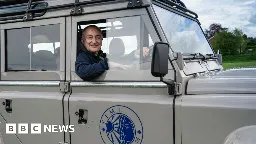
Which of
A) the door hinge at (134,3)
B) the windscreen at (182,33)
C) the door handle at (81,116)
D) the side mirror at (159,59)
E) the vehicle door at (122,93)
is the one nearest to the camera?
the side mirror at (159,59)

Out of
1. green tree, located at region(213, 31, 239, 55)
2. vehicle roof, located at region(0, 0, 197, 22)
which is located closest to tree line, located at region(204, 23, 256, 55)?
green tree, located at region(213, 31, 239, 55)

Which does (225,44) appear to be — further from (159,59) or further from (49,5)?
(159,59)

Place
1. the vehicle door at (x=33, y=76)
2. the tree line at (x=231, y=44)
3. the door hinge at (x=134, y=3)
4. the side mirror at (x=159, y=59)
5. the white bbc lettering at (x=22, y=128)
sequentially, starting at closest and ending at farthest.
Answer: the side mirror at (x=159, y=59) → the door hinge at (x=134, y=3) → the vehicle door at (x=33, y=76) → the white bbc lettering at (x=22, y=128) → the tree line at (x=231, y=44)

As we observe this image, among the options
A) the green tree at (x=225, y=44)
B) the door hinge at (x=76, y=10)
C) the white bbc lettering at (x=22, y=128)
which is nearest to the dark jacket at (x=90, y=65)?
the door hinge at (x=76, y=10)

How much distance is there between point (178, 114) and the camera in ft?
9.54

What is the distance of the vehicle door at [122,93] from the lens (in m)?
3.04

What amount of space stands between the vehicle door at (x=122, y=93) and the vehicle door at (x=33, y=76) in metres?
0.22

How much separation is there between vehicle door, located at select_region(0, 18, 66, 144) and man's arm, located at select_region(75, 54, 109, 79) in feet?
0.82

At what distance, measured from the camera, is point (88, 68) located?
11.0ft

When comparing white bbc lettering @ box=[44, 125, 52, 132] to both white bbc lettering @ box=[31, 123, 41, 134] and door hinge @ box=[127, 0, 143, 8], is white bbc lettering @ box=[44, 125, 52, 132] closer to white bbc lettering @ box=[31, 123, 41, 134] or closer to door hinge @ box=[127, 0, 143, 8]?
white bbc lettering @ box=[31, 123, 41, 134]

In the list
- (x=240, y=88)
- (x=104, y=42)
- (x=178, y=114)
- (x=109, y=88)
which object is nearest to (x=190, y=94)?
(x=178, y=114)

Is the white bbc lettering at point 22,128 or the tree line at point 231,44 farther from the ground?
the tree line at point 231,44

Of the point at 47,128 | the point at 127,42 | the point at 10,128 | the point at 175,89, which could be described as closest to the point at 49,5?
the point at 127,42

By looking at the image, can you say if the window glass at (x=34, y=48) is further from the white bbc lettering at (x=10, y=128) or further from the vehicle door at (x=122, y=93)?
the white bbc lettering at (x=10, y=128)
